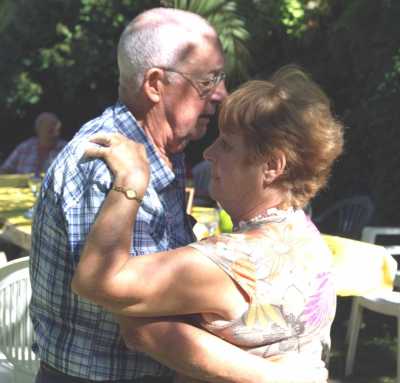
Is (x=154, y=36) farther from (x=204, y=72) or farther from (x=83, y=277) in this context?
(x=83, y=277)

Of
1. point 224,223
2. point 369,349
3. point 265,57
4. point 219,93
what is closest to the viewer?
point 219,93

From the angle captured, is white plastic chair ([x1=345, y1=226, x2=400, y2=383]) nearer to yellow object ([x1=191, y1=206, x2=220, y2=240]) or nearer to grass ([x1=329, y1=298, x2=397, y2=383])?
grass ([x1=329, y1=298, x2=397, y2=383])

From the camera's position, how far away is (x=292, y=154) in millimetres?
1692

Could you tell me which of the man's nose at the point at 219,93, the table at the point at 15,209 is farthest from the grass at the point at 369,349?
the man's nose at the point at 219,93

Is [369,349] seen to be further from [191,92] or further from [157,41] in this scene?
[157,41]

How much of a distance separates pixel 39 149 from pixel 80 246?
20.7 ft

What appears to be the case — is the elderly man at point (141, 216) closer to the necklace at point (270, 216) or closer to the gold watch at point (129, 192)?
the gold watch at point (129, 192)

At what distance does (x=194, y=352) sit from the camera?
5.25ft

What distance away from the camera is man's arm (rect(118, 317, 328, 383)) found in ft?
5.25

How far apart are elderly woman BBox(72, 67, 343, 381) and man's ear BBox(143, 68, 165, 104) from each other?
0.19 m

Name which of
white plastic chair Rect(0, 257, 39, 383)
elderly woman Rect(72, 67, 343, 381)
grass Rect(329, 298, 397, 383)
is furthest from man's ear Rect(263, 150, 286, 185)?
grass Rect(329, 298, 397, 383)

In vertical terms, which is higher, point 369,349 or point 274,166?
point 274,166

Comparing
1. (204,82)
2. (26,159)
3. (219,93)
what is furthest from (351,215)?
(204,82)

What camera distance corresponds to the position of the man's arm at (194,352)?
1601mm
